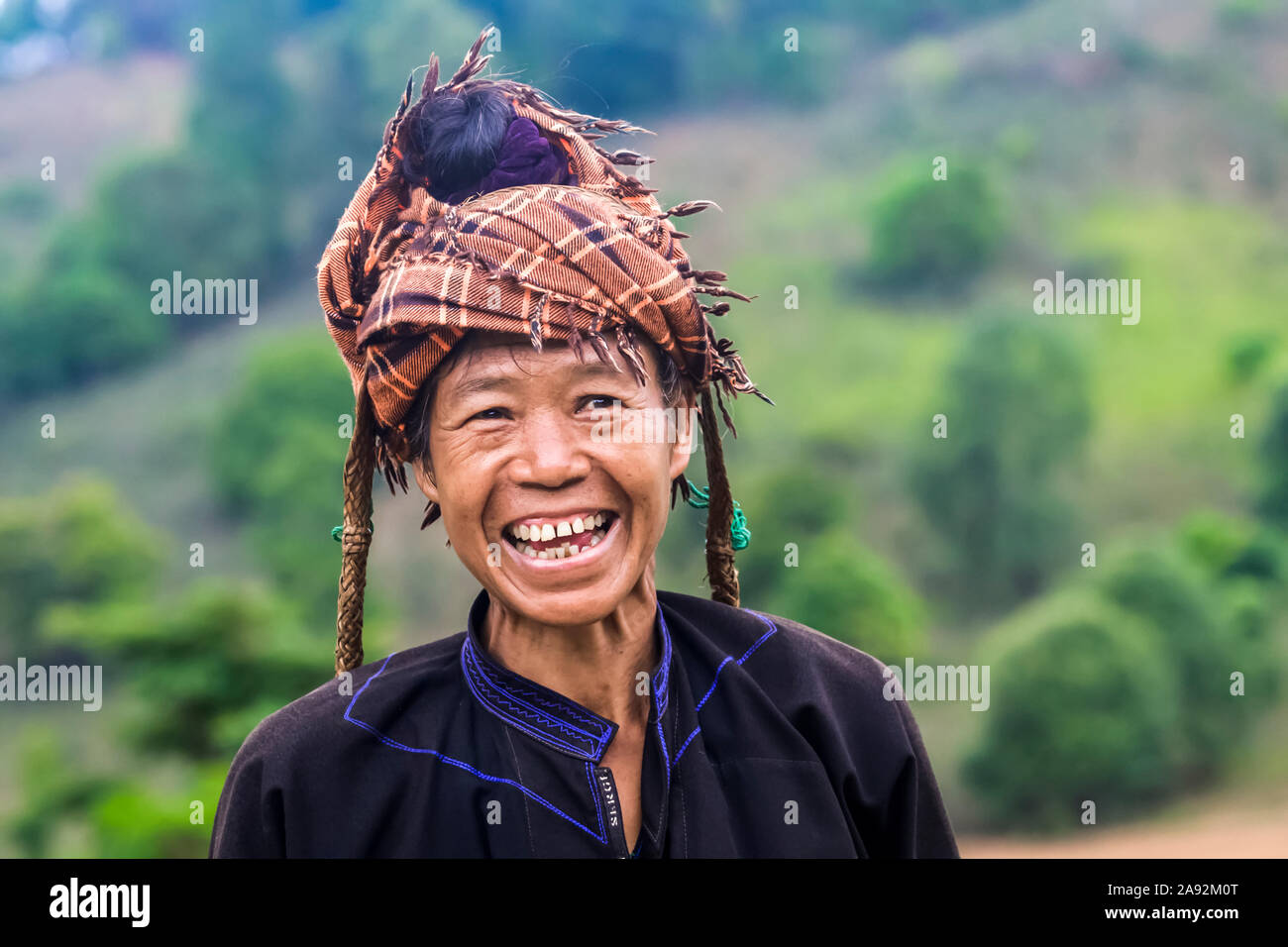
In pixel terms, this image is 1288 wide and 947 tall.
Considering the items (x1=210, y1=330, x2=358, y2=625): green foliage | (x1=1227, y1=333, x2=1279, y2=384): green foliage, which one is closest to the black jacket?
(x1=210, y1=330, x2=358, y2=625): green foliage

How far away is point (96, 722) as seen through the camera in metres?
11.2

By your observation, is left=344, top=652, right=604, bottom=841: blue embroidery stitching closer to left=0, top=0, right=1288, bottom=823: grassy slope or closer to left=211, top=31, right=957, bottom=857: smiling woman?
left=211, top=31, right=957, bottom=857: smiling woman

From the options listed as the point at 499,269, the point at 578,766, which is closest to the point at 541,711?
the point at 578,766

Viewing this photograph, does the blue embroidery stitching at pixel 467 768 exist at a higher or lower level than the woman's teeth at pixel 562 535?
lower

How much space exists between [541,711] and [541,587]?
23cm

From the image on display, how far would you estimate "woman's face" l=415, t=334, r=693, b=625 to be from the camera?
6.72 ft

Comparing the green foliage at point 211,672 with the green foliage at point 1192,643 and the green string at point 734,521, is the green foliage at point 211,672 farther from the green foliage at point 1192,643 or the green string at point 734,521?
the green foliage at point 1192,643

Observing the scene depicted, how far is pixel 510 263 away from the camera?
2.04 meters

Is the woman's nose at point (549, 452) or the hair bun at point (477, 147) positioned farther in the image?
the hair bun at point (477, 147)

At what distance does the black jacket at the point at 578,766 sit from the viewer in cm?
208

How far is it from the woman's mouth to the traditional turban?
0.26 m

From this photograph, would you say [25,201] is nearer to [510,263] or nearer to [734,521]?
[734,521]

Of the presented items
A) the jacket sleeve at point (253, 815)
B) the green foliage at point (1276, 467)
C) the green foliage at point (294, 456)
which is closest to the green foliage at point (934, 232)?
the green foliage at point (1276, 467)

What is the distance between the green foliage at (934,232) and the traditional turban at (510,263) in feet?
45.1
